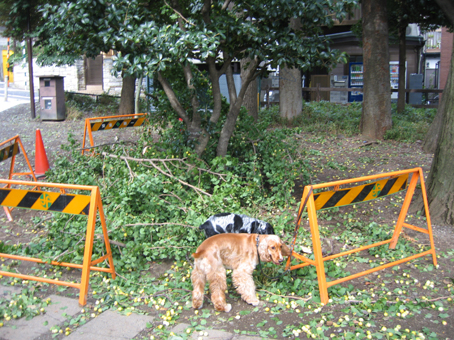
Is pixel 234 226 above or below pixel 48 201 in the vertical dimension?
below

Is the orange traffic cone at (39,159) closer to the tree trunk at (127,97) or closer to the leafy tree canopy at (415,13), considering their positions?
the tree trunk at (127,97)

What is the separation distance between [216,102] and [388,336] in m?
4.25

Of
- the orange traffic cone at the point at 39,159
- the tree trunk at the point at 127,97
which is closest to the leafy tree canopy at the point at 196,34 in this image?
the orange traffic cone at the point at 39,159

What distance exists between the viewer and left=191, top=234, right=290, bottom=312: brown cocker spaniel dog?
366 centimetres

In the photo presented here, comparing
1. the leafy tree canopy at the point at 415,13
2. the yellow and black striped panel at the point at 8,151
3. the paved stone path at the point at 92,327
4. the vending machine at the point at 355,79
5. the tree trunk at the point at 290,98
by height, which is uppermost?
the leafy tree canopy at the point at 415,13

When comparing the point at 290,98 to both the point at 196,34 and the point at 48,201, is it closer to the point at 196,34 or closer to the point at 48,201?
the point at 196,34

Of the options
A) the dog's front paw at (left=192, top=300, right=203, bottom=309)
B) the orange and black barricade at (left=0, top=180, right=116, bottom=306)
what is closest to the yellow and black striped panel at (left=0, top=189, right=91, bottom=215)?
the orange and black barricade at (left=0, top=180, right=116, bottom=306)

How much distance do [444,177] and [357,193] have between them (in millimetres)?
2039

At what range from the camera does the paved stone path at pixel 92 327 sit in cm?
333

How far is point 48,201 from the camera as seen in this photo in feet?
13.1

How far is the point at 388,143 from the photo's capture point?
9.87m

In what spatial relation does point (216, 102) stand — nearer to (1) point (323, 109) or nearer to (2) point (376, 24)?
(2) point (376, 24)

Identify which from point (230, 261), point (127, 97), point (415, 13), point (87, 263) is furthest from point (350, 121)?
point (87, 263)

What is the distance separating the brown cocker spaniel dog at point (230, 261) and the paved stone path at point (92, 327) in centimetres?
35
